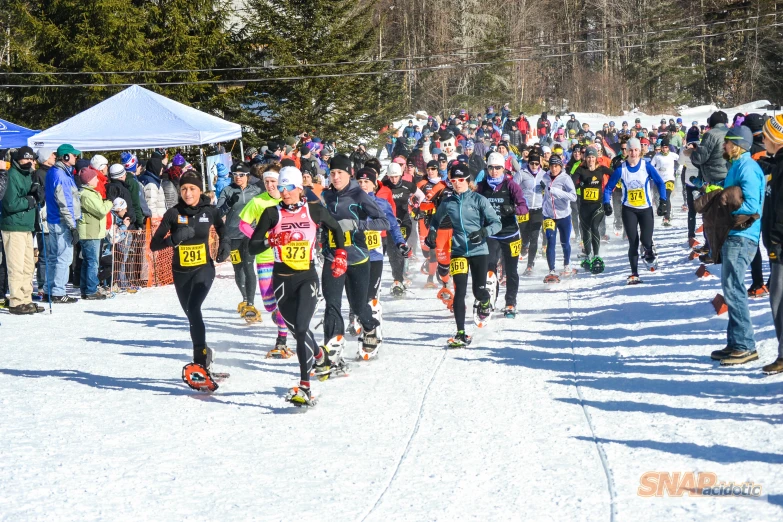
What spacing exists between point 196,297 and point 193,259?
1.16ft

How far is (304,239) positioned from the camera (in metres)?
7.68

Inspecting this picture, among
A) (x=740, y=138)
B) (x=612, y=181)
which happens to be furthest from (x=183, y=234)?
(x=612, y=181)

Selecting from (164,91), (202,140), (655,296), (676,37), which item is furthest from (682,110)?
(655,296)

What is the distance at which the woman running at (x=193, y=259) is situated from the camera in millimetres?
8219

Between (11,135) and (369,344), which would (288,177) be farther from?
(11,135)

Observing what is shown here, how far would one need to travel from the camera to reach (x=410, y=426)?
7.02m

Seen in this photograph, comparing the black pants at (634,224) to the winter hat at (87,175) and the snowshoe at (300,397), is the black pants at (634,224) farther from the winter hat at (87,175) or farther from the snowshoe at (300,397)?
the winter hat at (87,175)

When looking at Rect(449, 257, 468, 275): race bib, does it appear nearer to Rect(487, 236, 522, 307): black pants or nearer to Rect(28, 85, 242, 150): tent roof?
Rect(487, 236, 522, 307): black pants

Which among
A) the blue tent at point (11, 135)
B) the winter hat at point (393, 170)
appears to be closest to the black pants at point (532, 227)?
the winter hat at point (393, 170)

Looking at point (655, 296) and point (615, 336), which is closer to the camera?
point (615, 336)

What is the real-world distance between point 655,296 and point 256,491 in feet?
26.0

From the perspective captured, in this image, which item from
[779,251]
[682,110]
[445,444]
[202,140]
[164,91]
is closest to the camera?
[445,444]

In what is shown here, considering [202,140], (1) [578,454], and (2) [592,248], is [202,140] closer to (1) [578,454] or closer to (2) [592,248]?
(2) [592,248]

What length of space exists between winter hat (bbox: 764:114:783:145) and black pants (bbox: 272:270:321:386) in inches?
152
